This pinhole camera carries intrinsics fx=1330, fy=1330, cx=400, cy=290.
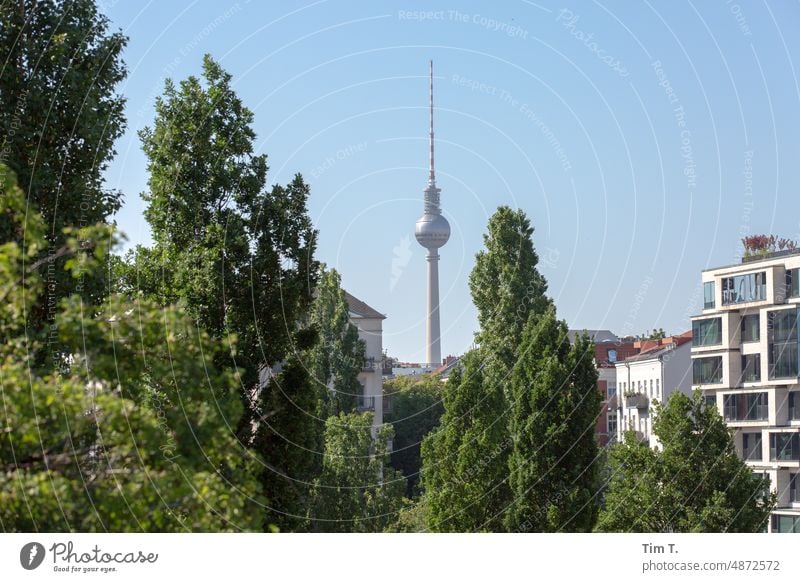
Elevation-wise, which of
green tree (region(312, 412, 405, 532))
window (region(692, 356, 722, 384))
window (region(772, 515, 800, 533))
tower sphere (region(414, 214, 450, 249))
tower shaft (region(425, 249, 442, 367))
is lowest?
window (region(772, 515, 800, 533))

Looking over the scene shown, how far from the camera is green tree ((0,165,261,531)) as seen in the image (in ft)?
34.8

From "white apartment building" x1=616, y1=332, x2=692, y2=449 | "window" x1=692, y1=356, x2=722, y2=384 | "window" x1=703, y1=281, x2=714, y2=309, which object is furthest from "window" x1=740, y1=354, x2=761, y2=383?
"white apartment building" x1=616, y1=332, x2=692, y2=449

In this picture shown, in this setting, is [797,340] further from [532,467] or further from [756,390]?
[532,467]

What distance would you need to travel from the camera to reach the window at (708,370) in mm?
63594

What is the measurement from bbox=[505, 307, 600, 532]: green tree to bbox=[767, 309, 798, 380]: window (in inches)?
888

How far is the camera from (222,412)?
1130cm

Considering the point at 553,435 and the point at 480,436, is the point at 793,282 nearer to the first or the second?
the point at 480,436

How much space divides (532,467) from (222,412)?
23515 millimetres

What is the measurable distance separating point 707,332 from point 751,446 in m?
7.24

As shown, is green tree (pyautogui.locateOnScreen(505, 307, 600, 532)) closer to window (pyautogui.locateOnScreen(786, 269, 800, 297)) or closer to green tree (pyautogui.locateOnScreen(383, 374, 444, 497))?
window (pyautogui.locateOnScreen(786, 269, 800, 297))

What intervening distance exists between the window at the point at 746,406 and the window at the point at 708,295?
14.7 ft

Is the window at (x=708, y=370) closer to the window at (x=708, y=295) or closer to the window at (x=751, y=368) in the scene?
the window at (x=751, y=368)

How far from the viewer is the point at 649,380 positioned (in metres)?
77.3

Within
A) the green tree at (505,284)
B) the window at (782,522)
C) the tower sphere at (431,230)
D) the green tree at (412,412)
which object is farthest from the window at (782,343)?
the tower sphere at (431,230)
